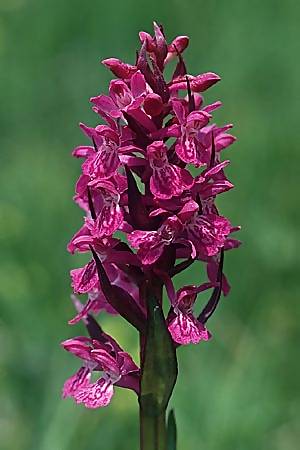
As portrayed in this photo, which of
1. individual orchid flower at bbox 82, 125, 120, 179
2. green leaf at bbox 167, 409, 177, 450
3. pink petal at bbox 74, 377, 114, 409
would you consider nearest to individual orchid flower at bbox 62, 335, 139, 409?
pink petal at bbox 74, 377, 114, 409

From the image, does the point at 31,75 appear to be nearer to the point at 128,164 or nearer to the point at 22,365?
the point at 22,365

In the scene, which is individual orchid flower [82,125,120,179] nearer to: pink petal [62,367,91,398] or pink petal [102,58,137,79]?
pink petal [102,58,137,79]

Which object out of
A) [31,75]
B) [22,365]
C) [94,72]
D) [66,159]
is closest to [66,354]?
[22,365]

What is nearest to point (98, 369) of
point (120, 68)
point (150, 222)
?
point (150, 222)

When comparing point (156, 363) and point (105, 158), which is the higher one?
point (105, 158)

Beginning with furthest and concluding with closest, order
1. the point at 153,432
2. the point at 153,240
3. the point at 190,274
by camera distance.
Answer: the point at 190,274 < the point at 153,432 < the point at 153,240

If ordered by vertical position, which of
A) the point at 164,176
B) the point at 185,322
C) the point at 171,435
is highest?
the point at 164,176

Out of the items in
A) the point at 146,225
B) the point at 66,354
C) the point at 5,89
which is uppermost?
the point at 5,89

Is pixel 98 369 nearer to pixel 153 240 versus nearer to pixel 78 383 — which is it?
pixel 78 383
